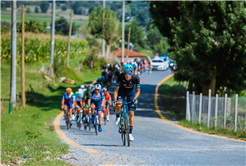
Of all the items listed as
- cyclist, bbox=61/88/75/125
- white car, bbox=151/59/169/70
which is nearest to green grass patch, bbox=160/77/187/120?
cyclist, bbox=61/88/75/125

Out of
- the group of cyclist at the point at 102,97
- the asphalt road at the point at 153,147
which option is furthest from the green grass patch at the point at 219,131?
the group of cyclist at the point at 102,97

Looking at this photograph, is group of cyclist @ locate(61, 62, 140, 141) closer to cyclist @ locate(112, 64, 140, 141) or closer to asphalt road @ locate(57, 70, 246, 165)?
cyclist @ locate(112, 64, 140, 141)

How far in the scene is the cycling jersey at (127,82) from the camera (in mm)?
10462

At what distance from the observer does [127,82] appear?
10.5m

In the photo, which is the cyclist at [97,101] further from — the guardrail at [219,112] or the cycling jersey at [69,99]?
the guardrail at [219,112]

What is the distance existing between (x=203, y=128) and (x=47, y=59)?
2910 cm

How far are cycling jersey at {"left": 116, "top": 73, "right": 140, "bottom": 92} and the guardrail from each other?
7378 millimetres

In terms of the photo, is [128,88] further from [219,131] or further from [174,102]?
[174,102]

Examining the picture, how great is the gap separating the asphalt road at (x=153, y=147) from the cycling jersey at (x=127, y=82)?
177cm

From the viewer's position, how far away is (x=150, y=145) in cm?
1264

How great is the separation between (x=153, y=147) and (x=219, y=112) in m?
6.85

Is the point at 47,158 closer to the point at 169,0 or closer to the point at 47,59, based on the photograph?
the point at 169,0

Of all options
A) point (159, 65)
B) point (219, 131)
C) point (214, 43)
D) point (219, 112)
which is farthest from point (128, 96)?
point (159, 65)

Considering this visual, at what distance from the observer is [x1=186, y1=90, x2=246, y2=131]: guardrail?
16.3 meters
